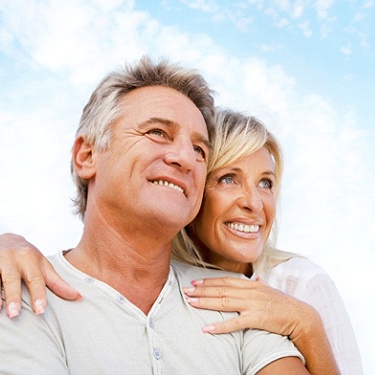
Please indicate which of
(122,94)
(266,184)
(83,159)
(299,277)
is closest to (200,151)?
(122,94)

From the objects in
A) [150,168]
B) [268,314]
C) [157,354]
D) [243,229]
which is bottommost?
[157,354]

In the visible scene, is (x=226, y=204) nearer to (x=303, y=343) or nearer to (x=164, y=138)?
(x=164, y=138)

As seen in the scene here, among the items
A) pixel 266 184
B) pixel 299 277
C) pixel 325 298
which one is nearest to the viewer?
pixel 325 298

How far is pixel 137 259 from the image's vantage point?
2506mm

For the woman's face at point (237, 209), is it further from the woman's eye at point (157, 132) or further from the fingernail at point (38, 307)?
the fingernail at point (38, 307)

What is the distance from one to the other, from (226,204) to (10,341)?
1625mm

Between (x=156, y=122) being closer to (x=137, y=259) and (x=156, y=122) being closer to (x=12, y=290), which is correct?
(x=137, y=259)

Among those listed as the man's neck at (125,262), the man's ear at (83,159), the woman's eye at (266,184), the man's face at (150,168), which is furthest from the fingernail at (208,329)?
the woman's eye at (266,184)

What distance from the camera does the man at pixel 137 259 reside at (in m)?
2.01

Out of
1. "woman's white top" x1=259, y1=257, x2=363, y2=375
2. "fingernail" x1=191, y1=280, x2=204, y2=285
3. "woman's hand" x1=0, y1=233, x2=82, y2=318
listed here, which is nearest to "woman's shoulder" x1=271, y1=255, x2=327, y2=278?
"woman's white top" x1=259, y1=257, x2=363, y2=375

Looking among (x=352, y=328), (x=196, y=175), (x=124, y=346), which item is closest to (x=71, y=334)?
(x=124, y=346)

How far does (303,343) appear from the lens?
237 centimetres

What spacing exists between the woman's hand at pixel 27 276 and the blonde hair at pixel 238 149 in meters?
1.24

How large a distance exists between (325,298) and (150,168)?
1.27m
